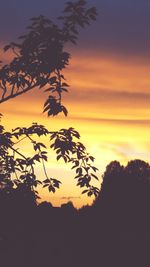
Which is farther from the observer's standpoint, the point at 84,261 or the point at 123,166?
the point at 123,166

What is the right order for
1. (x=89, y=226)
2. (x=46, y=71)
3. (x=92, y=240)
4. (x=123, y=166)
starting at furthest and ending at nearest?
(x=123, y=166)
(x=89, y=226)
(x=92, y=240)
(x=46, y=71)

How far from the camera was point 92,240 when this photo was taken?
38.8 meters

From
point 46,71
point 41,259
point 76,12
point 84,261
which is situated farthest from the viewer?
point 84,261

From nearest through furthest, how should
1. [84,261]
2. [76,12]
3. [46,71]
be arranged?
[46,71] → [76,12] → [84,261]

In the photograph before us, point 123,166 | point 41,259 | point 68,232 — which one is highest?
point 123,166

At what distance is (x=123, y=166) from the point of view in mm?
66000

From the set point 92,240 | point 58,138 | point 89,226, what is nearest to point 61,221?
point 89,226

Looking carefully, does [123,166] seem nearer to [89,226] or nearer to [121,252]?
[89,226]

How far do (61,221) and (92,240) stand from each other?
17.3 feet

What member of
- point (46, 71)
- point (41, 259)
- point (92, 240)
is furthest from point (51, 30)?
point (92, 240)

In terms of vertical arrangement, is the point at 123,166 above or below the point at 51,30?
above

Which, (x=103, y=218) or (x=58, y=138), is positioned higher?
(x=103, y=218)

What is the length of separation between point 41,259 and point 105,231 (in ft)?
Result: 26.1

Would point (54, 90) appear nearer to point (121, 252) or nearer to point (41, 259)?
point (41, 259)
